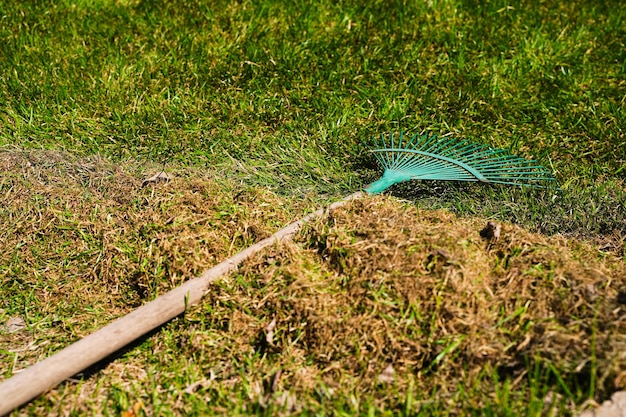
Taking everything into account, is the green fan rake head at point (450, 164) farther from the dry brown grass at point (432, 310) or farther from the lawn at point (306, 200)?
the dry brown grass at point (432, 310)

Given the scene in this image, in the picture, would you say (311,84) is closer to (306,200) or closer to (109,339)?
(306,200)

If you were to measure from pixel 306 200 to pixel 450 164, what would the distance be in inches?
34.7

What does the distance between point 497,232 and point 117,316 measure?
162 cm

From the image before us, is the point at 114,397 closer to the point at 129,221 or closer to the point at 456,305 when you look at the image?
the point at 129,221

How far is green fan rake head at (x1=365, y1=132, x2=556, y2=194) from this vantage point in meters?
3.55

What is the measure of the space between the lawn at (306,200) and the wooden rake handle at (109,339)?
86mm

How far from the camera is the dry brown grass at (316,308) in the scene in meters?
2.19

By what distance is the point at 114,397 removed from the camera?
7.59ft

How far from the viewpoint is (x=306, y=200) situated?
3402mm

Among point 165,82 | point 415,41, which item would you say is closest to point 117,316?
point 165,82

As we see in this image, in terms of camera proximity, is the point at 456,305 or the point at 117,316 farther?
the point at 117,316

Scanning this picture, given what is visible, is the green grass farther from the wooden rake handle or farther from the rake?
the wooden rake handle

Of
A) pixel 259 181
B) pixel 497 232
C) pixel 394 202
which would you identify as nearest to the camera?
pixel 497 232

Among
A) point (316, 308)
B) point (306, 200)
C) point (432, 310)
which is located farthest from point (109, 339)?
point (306, 200)
